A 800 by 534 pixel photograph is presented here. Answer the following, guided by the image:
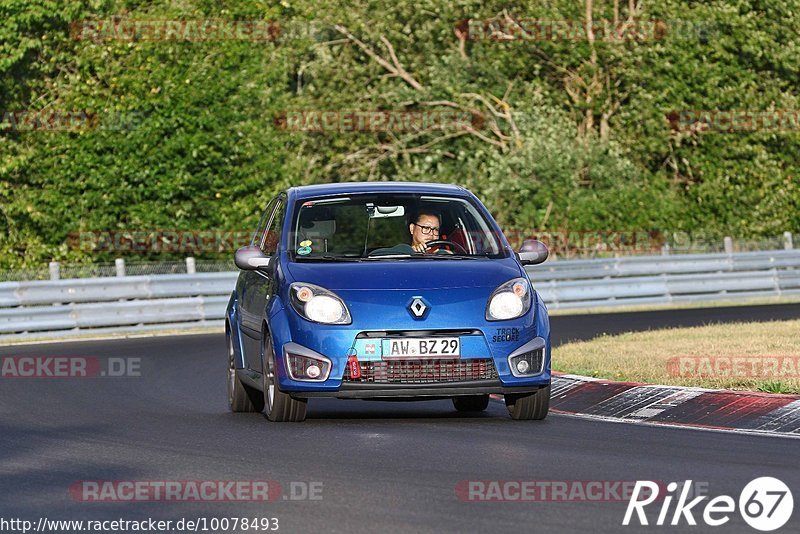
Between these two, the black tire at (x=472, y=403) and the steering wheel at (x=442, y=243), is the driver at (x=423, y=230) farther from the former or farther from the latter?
the black tire at (x=472, y=403)

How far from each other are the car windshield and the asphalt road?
3.97 ft

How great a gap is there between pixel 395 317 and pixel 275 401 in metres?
1.21

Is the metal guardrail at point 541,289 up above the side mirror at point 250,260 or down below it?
below

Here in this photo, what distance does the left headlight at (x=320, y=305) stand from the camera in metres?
11.2

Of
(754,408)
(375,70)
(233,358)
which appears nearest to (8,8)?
(375,70)

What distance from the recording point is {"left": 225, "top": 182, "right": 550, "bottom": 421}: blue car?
36.4 feet

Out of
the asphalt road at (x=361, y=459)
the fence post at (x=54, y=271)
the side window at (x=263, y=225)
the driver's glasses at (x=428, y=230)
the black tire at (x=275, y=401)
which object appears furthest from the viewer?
the fence post at (x=54, y=271)

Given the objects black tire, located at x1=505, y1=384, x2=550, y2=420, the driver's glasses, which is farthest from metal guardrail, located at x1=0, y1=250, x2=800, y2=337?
black tire, located at x1=505, y1=384, x2=550, y2=420

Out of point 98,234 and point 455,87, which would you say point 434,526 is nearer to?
point 98,234

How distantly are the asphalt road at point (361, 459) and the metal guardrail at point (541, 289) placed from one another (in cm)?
1110

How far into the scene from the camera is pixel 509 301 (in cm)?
1139

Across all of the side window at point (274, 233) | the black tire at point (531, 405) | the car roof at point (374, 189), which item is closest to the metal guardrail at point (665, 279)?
the side window at point (274, 233)

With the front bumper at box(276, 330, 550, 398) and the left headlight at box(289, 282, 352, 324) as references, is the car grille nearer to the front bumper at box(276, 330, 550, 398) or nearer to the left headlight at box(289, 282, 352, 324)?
the front bumper at box(276, 330, 550, 398)

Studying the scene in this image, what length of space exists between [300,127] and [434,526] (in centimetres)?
3453
